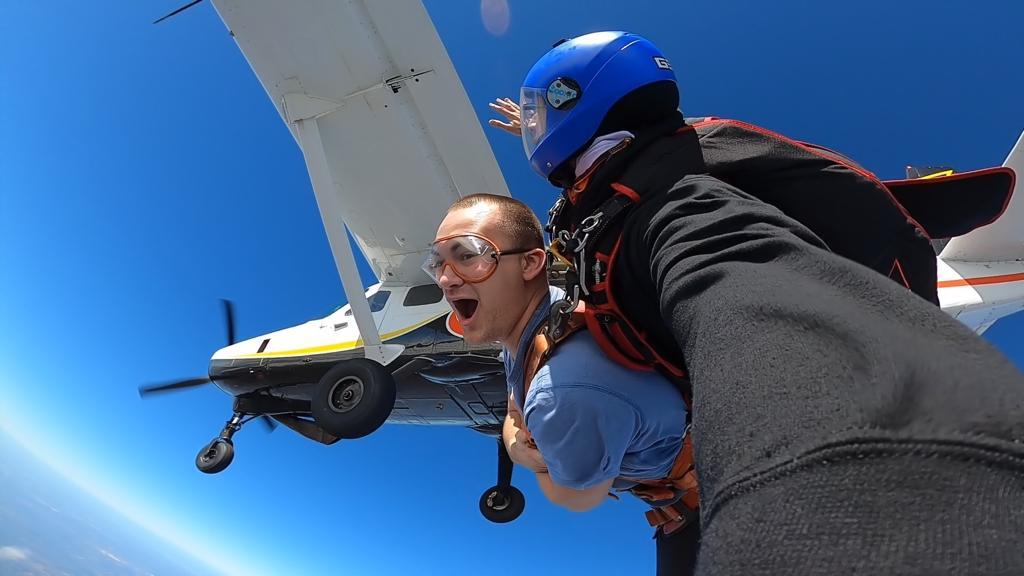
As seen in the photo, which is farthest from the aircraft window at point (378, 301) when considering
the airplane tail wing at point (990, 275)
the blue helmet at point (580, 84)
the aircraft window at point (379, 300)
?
the airplane tail wing at point (990, 275)

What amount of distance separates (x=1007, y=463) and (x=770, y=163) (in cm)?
96

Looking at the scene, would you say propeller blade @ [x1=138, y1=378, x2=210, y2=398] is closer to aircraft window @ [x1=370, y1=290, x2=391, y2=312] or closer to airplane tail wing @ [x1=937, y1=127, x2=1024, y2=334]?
aircraft window @ [x1=370, y1=290, x2=391, y2=312]

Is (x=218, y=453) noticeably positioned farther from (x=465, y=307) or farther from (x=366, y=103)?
(x=465, y=307)

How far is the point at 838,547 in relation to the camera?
0.41 metres

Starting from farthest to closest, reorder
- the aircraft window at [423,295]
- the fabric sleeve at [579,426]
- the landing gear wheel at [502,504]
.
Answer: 1. the landing gear wheel at [502,504]
2. the aircraft window at [423,295]
3. the fabric sleeve at [579,426]

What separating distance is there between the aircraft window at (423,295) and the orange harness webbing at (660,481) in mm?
5279

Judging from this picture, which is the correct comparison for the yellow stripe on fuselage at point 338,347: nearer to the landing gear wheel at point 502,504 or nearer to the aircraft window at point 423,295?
the aircraft window at point 423,295

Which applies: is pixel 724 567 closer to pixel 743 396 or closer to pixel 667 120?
pixel 743 396

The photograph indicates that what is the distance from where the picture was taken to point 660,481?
2.01 m

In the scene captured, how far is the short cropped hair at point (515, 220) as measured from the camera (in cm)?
185

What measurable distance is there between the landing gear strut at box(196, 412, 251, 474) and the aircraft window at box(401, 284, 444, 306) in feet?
10.3

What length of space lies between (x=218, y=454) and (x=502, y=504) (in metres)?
4.22

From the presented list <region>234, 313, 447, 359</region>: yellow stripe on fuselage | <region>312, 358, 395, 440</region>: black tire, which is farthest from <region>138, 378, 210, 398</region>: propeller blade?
<region>312, 358, 395, 440</region>: black tire

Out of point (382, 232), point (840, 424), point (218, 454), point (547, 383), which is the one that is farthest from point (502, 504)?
point (840, 424)
